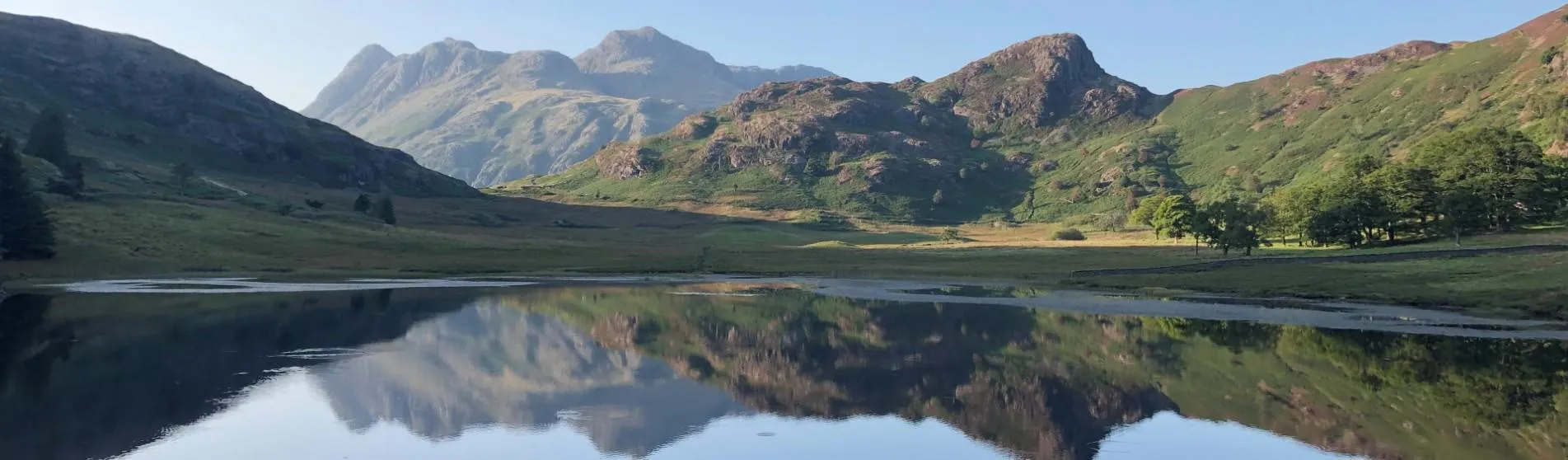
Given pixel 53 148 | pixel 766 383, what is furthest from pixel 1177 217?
pixel 53 148

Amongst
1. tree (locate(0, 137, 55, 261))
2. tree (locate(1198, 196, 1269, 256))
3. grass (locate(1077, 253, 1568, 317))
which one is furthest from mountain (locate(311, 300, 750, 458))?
tree (locate(1198, 196, 1269, 256))

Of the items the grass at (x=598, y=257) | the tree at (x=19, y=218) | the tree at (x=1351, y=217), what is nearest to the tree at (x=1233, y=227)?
Answer: the grass at (x=598, y=257)

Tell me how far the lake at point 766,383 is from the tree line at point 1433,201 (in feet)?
202

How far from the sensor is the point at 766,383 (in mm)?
40625

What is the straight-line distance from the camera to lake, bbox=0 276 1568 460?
92.7 ft

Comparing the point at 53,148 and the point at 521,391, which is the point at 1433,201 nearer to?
the point at 521,391

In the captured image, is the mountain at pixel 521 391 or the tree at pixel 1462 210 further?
the tree at pixel 1462 210

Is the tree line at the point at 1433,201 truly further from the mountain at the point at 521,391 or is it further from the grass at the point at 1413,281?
the mountain at the point at 521,391

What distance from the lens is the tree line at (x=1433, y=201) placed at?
397ft

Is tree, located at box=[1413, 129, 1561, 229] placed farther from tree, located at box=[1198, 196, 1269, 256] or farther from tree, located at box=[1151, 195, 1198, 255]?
tree, located at box=[1151, 195, 1198, 255]

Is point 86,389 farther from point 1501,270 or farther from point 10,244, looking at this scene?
point 1501,270

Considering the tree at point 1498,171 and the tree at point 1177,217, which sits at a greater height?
the tree at point 1498,171

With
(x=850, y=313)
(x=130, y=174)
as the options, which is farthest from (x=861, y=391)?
(x=130, y=174)

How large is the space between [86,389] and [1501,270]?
98.8 metres
